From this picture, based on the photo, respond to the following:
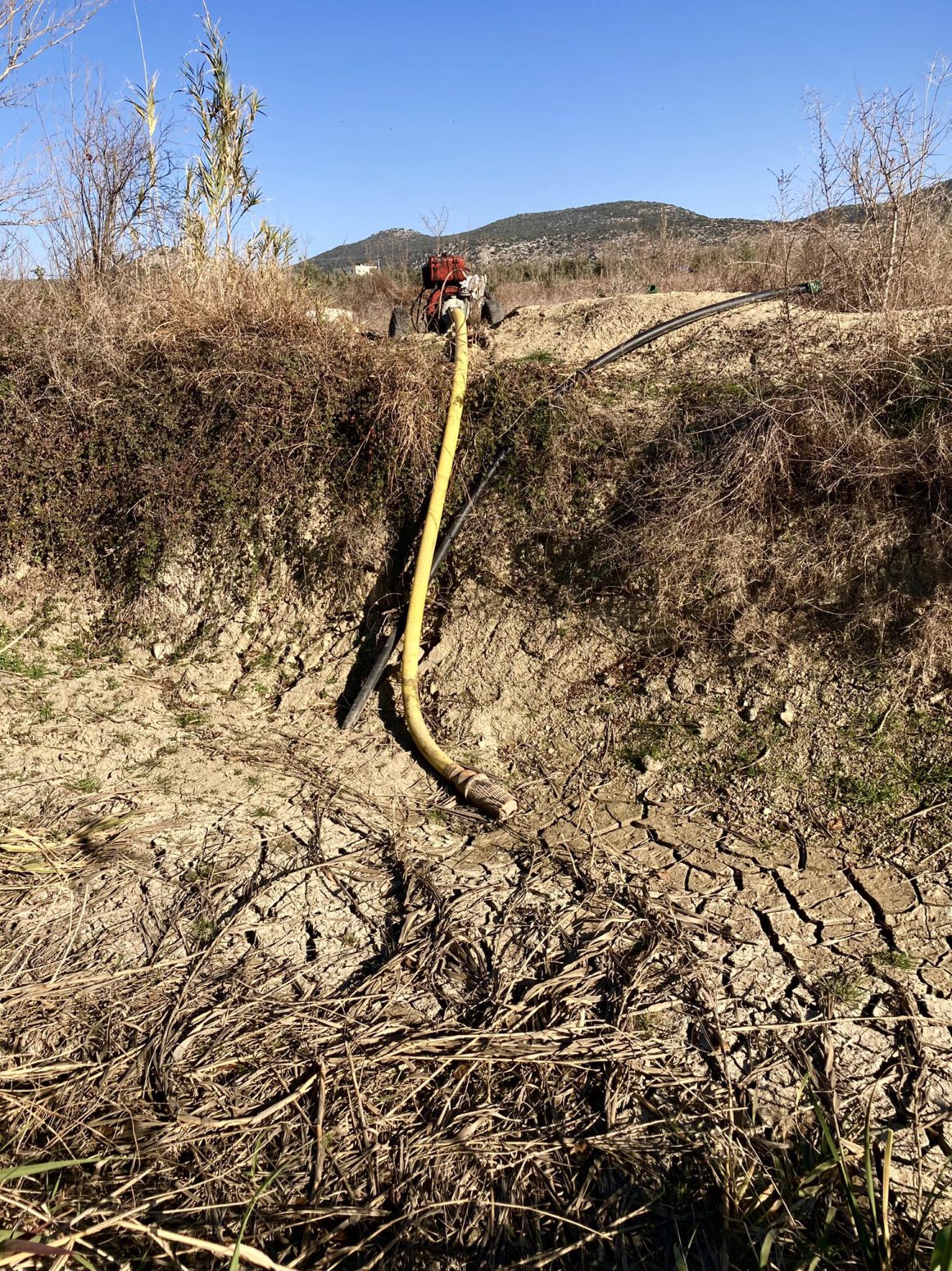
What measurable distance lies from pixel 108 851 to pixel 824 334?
439cm

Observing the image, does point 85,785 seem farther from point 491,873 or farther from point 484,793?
point 491,873

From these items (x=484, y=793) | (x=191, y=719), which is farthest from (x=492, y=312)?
(x=484, y=793)

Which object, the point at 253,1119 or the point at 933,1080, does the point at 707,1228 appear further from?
the point at 253,1119

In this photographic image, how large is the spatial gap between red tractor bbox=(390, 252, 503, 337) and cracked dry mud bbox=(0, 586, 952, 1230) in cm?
243

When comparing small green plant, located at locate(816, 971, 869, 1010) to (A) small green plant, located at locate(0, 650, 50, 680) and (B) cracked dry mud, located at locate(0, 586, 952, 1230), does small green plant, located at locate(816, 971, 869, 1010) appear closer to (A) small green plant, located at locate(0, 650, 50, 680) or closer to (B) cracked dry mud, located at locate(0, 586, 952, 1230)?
(B) cracked dry mud, located at locate(0, 586, 952, 1230)

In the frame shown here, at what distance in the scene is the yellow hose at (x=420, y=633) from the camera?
3.89m

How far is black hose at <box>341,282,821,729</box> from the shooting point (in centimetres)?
458

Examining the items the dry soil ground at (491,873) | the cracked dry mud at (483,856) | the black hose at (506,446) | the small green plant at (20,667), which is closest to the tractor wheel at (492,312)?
the black hose at (506,446)

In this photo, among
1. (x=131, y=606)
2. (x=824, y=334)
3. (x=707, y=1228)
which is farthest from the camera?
(x=131, y=606)

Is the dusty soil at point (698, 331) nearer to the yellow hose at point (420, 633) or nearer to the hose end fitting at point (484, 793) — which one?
the yellow hose at point (420, 633)

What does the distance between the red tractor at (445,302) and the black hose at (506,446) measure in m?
1.33

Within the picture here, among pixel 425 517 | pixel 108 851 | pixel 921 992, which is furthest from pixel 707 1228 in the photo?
pixel 425 517

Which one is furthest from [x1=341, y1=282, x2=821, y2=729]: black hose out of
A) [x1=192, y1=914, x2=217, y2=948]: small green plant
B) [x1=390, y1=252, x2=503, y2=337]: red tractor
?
[x1=192, y1=914, x2=217, y2=948]: small green plant

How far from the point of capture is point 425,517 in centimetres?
479
